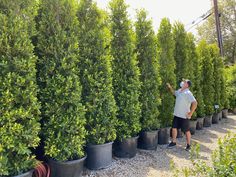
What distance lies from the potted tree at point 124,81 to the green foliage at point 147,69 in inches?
17.7

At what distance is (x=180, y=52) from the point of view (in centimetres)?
720

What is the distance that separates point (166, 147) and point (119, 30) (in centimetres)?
311

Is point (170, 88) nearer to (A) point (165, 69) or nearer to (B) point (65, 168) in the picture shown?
(A) point (165, 69)

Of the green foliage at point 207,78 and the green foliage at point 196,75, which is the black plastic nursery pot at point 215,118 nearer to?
the green foliage at point 207,78

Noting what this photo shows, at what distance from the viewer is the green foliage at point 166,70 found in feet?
21.0

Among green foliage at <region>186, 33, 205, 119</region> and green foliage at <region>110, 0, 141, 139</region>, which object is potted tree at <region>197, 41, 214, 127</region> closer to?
green foliage at <region>186, 33, 205, 119</region>

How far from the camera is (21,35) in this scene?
10.3ft

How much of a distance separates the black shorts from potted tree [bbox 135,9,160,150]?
1.57ft

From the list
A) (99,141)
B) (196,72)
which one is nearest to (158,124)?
(99,141)

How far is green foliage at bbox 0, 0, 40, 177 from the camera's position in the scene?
2951 millimetres

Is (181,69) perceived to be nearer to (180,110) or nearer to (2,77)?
(180,110)

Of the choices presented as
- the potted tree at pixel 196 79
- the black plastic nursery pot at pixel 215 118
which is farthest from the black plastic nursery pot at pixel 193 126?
the black plastic nursery pot at pixel 215 118

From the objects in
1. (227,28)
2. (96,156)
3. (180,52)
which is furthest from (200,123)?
(227,28)

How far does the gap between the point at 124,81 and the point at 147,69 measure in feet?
3.03
